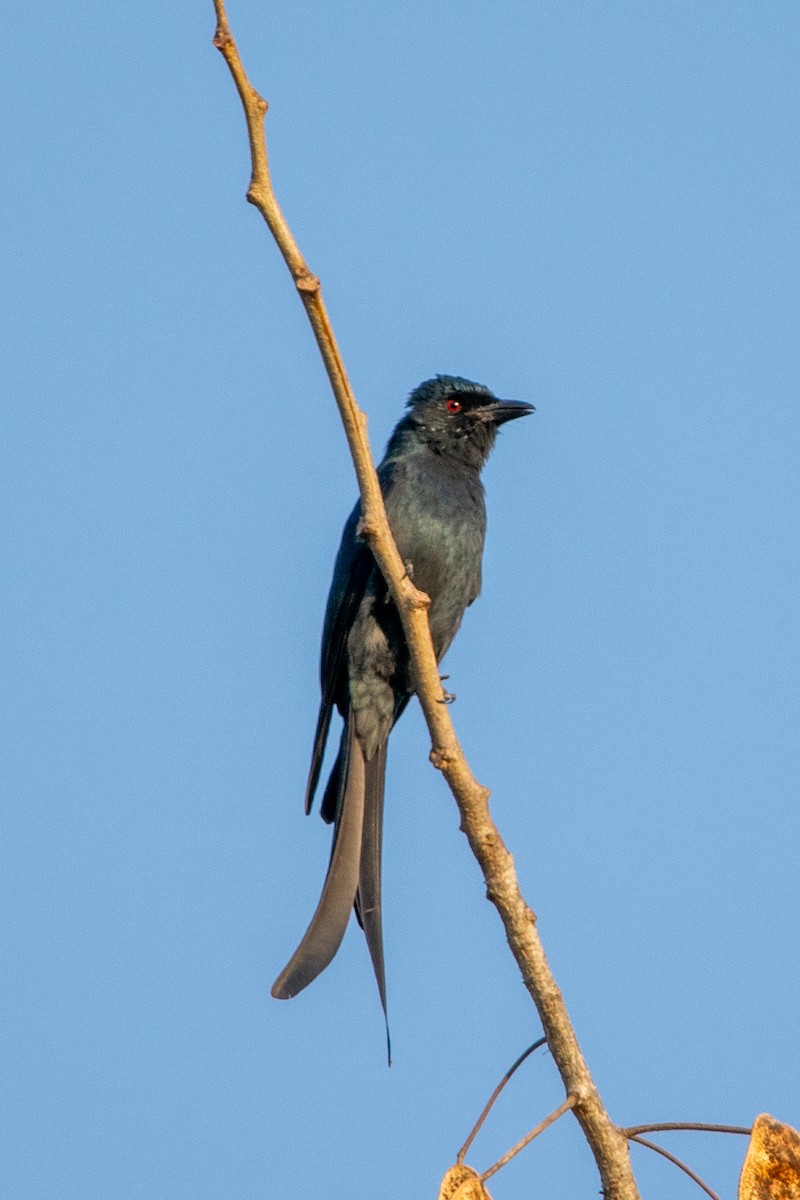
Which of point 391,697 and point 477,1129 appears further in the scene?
point 391,697

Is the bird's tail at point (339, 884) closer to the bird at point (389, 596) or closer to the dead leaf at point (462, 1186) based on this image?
the bird at point (389, 596)

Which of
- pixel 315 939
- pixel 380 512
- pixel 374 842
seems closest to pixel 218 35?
pixel 380 512

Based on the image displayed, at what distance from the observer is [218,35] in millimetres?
2641

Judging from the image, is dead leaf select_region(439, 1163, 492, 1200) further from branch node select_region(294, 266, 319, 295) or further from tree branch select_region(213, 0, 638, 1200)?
branch node select_region(294, 266, 319, 295)

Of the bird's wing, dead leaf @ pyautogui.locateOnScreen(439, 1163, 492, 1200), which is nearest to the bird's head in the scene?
the bird's wing

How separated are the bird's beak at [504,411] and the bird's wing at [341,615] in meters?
0.85

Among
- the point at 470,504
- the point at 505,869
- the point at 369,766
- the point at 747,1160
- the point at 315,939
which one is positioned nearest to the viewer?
the point at 747,1160

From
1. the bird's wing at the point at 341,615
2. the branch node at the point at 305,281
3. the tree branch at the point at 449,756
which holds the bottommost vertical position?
the tree branch at the point at 449,756

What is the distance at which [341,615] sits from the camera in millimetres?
5375

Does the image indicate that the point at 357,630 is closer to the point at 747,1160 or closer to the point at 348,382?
the point at 348,382

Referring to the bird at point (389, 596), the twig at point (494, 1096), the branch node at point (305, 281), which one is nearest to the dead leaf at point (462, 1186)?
the twig at point (494, 1096)

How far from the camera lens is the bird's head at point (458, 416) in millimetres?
5883

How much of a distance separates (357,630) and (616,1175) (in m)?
2.78

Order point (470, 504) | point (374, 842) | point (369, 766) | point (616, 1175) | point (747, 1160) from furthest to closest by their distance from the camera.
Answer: point (470, 504)
point (369, 766)
point (374, 842)
point (616, 1175)
point (747, 1160)
